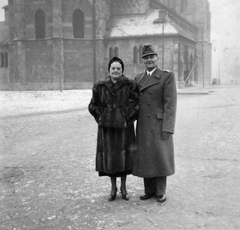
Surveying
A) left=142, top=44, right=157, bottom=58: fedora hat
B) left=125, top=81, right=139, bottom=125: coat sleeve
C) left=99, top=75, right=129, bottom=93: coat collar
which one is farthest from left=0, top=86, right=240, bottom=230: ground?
left=142, top=44, right=157, bottom=58: fedora hat

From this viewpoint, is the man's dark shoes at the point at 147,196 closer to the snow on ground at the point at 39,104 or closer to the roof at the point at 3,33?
the snow on ground at the point at 39,104

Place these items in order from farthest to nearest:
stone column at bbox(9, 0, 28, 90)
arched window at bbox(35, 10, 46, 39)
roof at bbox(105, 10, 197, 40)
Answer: arched window at bbox(35, 10, 46, 39) < stone column at bbox(9, 0, 28, 90) < roof at bbox(105, 10, 197, 40)

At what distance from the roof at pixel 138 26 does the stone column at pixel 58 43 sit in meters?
5.30

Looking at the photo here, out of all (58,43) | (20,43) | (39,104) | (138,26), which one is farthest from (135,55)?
(39,104)

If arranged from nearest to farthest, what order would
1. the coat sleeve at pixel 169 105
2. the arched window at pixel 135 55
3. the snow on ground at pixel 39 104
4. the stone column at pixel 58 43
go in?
1. the coat sleeve at pixel 169 105
2. the snow on ground at pixel 39 104
3. the stone column at pixel 58 43
4. the arched window at pixel 135 55

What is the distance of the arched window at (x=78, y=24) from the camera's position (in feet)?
128

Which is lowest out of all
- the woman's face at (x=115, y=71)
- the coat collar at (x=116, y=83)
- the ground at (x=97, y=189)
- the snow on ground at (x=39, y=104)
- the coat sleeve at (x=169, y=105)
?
the ground at (x=97, y=189)

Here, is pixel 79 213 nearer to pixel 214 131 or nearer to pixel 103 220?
pixel 103 220

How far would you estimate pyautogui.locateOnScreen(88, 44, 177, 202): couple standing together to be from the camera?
4691 mm

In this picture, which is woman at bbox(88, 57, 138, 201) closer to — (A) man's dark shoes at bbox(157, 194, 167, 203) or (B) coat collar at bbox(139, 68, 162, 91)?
(B) coat collar at bbox(139, 68, 162, 91)

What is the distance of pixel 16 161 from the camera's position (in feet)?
24.4

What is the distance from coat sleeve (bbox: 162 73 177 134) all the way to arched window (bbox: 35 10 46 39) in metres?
36.0

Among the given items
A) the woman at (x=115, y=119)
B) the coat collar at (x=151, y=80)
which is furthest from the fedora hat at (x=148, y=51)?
the woman at (x=115, y=119)

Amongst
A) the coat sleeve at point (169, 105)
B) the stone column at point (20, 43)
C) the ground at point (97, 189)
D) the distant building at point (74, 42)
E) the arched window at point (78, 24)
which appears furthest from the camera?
the arched window at point (78, 24)
